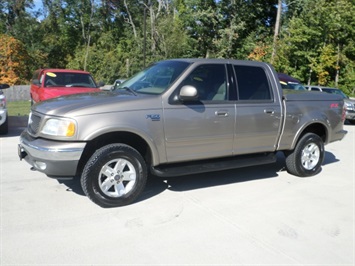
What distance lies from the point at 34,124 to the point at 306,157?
14.8ft

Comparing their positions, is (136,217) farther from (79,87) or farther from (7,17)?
(7,17)

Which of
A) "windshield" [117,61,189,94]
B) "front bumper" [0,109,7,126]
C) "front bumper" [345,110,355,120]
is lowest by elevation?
"front bumper" [345,110,355,120]

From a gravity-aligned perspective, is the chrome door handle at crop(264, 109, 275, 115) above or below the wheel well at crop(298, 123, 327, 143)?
above

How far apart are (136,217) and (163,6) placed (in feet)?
152

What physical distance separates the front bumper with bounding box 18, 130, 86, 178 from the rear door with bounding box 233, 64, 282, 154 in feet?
7.64

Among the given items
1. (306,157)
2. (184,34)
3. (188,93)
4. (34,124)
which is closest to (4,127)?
(34,124)

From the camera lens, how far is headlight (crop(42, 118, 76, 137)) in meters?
4.07

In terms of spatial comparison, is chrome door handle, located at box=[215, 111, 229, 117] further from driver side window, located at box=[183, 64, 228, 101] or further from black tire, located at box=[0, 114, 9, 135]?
black tire, located at box=[0, 114, 9, 135]

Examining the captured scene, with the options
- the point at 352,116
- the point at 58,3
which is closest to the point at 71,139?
Result: the point at 352,116

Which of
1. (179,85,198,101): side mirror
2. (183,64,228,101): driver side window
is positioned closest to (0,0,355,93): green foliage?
(183,64,228,101): driver side window

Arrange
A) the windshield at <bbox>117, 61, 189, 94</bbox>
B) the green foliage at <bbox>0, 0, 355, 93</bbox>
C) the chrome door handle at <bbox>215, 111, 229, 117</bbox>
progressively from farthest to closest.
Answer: the green foliage at <bbox>0, 0, 355, 93</bbox> → the chrome door handle at <bbox>215, 111, 229, 117</bbox> → the windshield at <bbox>117, 61, 189, 94</bbox>

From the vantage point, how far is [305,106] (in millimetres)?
6000

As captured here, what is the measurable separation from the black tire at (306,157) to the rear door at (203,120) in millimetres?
A: 1486

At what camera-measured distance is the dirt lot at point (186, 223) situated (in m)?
3.37
